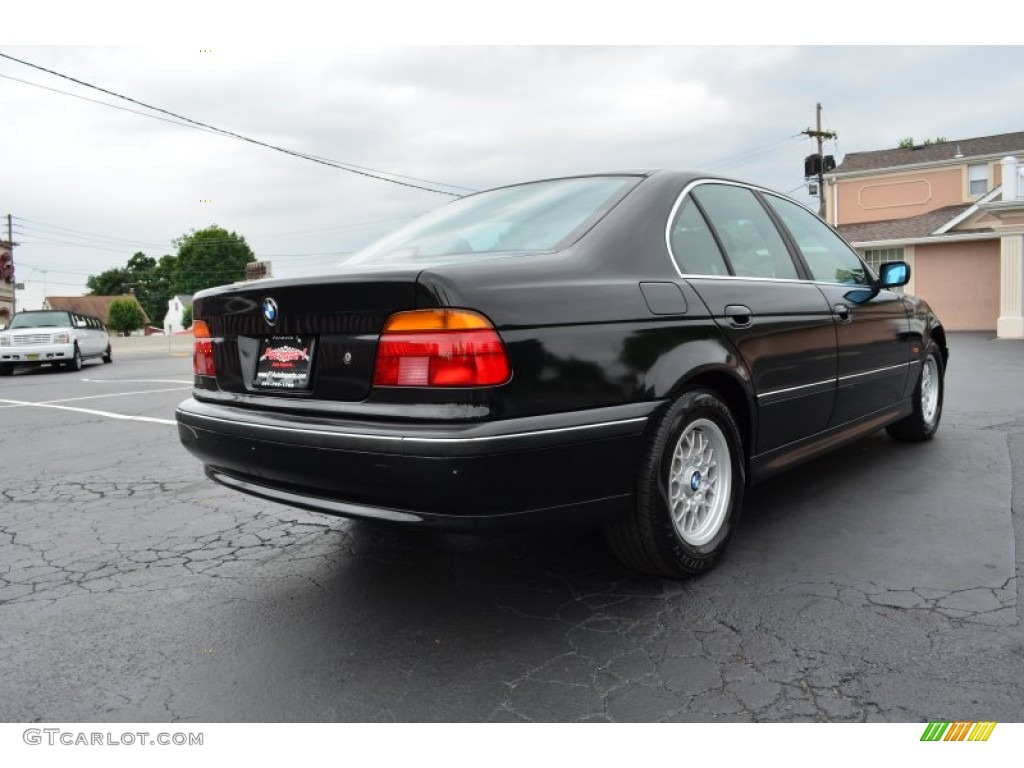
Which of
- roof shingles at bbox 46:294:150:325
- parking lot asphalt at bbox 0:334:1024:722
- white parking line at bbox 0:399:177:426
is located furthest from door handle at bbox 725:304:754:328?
roof shingles at bbox 46:294:150:325

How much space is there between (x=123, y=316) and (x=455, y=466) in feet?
286

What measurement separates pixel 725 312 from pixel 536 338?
1055 mm

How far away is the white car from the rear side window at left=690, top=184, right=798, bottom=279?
719 inches

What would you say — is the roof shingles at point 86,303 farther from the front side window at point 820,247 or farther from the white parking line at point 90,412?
the front side window at point 820,247

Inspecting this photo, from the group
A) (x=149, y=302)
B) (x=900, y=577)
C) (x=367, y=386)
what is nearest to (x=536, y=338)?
(x=367, y=386)

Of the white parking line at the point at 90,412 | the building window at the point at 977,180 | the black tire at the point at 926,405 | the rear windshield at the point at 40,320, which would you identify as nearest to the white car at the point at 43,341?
the rear windshield at the point at 40,320

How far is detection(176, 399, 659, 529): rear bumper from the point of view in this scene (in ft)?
7.92

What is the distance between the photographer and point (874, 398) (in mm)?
4508

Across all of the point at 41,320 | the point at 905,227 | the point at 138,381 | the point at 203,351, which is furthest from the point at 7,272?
the point at 203,351

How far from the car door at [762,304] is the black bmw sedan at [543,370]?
0.01m

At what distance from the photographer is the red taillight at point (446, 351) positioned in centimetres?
245

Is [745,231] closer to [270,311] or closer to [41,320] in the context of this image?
[270,311]

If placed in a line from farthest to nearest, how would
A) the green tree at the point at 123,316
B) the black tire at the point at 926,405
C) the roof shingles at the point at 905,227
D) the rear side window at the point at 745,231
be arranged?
1. the green tree at the point at 123,316
2. the roof shingles at the point at 905,227
3. the black tire at the point at 926,405
4. the rear side window at the point at 745,231

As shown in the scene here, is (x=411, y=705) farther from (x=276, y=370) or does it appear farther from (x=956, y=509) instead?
(x=956, y=509)
